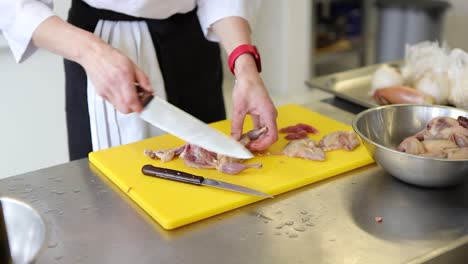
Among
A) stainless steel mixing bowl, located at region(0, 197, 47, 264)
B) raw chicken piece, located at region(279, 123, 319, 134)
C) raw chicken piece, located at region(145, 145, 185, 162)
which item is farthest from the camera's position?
raw chicken piece, located at region(279, 123, 319, 134)

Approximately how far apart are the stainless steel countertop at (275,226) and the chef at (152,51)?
0.55 feet

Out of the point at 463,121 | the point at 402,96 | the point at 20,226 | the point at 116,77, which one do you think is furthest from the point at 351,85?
the point at 20,226

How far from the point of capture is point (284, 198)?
0.84m

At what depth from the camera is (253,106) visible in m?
0.98

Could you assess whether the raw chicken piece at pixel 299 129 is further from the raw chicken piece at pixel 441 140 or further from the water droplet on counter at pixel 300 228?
the water droplet on counter at pixel 300 228

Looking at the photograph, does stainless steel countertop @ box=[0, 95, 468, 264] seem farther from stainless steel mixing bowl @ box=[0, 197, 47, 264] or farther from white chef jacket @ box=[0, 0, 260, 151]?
white chef jacket @ box=[0, 0, 260, 151]

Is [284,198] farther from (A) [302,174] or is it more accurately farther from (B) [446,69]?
→ (B) [446,69]

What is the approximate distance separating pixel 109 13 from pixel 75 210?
44 cm

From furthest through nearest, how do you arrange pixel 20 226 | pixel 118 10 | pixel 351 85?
pixel 351 85 → pixel 118 10 → pixel 20 226

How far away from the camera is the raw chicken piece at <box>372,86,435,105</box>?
3.68 feet

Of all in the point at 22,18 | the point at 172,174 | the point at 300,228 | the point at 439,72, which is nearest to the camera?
the point at 300,228

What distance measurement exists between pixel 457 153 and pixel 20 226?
58cm

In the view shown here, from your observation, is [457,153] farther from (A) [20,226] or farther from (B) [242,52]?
(A) [20,226]

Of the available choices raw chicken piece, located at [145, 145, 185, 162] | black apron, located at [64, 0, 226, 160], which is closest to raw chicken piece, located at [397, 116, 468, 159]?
raw chicken piece, located at [145, 145, 185, 162]
